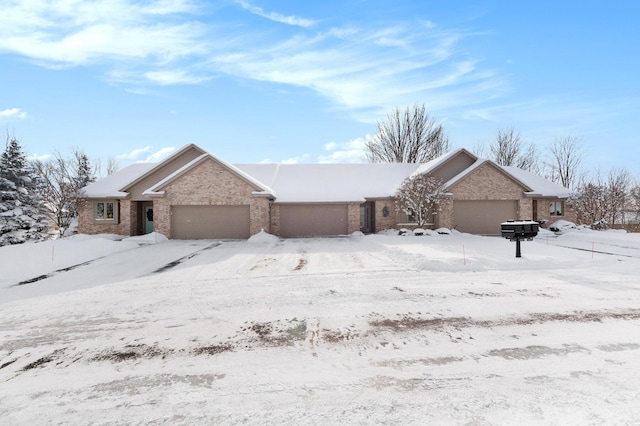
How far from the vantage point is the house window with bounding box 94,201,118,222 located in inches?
894

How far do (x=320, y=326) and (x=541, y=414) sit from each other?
10.2 ft

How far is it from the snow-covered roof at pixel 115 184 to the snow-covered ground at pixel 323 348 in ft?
46.7

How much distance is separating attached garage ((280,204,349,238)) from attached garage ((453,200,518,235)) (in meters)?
8.30

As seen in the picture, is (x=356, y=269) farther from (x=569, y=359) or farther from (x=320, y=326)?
(x=569, y=359)

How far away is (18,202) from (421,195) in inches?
1172

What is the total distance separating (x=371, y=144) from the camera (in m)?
42.2

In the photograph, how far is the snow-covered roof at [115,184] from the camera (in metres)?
22.3

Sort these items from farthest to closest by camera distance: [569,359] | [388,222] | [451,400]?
[388,222] → [569,359] → [451,400]

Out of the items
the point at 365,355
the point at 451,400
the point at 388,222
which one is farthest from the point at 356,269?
the point at 388,222

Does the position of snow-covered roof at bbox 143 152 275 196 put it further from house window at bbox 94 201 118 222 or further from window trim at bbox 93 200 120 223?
house window at bbox 94 201 118 222

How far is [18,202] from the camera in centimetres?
2391

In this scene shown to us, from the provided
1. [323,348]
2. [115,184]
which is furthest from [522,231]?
[115,184]

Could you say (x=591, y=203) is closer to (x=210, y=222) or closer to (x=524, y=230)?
(x=524, y=230)

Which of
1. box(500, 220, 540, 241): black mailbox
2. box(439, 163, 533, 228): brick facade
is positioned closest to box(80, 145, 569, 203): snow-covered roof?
box(439, 163, 533, 228): brick facade
